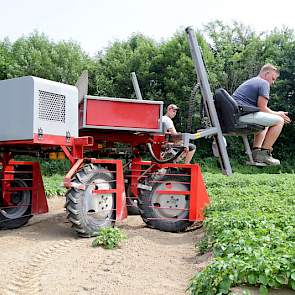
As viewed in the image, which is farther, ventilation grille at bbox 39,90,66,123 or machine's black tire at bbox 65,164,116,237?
machine's black tire at bbox 65,164,116,237

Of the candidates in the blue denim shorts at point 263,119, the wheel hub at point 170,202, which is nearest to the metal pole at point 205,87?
the blue denim shorts at point 263,119

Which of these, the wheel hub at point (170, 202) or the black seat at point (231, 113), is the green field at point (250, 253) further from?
the wheel hub at point (170, 202)

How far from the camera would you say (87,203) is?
6.93m

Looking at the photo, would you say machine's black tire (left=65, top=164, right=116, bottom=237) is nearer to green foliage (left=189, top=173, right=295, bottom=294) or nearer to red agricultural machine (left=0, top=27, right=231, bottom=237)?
red agricultural machine (left=0, top=27, right=231, bottom=237)

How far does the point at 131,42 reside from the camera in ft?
94.8

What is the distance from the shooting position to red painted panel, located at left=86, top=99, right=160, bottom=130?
23.5ft

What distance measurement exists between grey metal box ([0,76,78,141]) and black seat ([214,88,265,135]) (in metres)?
2.18

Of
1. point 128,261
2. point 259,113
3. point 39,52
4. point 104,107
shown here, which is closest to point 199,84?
point 259,113

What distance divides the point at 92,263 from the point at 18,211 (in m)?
3.06

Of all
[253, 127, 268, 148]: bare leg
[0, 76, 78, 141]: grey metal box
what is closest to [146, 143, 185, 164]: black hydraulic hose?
[253, 127, 268, 148]: bare leg

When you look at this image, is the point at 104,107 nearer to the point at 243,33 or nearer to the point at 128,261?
the point at 128,261

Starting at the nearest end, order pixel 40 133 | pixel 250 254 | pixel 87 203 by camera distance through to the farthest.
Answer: pixel 250 254, pixel 40 133, pixel 87 203

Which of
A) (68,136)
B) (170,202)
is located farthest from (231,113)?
(68,136)

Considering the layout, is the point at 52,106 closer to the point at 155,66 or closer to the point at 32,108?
the point at 32,108
